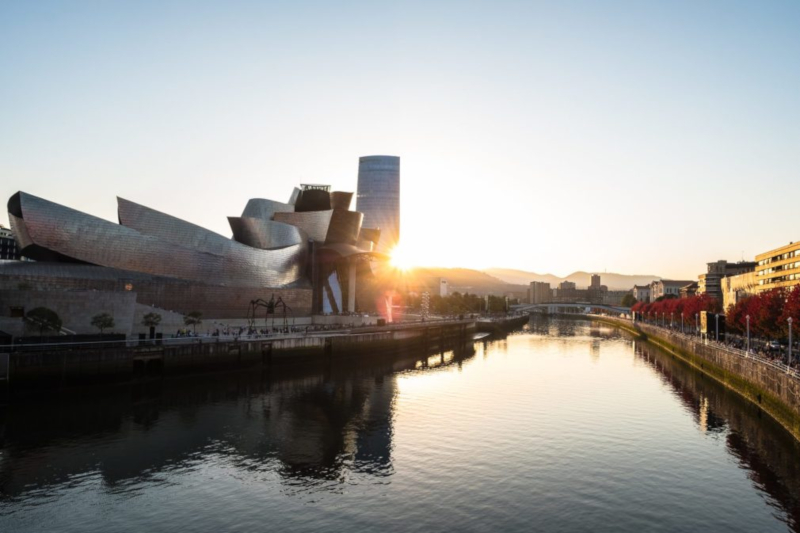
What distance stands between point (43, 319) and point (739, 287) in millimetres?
114708

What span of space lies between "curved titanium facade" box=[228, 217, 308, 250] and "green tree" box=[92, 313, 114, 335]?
34.3 meters

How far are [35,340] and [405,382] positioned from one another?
24817mm

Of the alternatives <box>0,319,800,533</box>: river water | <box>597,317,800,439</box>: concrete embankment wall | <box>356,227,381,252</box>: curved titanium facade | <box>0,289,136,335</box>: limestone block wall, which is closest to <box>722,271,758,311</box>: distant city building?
<box>597,317,800,439</box>: concrete embankment wall

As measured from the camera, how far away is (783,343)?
5128 centimetres

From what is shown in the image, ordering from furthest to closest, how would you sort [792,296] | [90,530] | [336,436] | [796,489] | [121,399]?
[792,296]
[121,399]
[336,436]
[796,489]
[90,530]

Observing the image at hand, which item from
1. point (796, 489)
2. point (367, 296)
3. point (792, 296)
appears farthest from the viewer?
point (367, 296)

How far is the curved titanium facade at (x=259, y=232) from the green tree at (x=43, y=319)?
38.2m

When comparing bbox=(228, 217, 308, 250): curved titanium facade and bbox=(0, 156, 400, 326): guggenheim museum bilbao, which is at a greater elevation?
bbox=(228, 217, 308, 250): curved titanium facade

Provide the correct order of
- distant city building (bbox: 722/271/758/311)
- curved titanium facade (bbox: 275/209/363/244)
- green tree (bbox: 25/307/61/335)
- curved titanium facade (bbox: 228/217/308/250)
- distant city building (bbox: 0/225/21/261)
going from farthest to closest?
distant city building (bbox: 0/225/21/261) < distant city building (bbox: 722/271/758/311) < curved titanium facade (bbox: 275/209/363/244) < curved titanium facade (bbox: 228/217/308/250) < green tree (bbox: 25/307/61/335)

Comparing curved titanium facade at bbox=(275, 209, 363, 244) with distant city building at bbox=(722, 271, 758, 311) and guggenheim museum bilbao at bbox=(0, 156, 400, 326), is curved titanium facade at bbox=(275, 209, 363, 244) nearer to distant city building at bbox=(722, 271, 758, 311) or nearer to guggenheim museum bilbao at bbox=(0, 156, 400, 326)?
guggenheim museum bilbao at bbox=(0, 156, 400, 326)

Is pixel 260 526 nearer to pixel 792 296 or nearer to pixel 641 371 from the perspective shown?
pixel 792 296

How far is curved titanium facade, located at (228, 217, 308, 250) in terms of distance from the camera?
75.2m

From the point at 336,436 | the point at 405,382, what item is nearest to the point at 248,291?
the point at 405,382

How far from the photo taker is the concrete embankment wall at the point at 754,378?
26.6m
